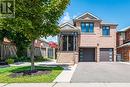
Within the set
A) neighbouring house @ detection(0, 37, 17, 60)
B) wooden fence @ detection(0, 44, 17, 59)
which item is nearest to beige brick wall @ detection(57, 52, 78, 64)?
neighbouring house @ detection(0, 37, 17, 60)

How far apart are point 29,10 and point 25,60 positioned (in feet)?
72.0

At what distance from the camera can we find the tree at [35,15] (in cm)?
2178

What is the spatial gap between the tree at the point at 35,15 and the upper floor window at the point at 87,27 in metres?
21.6

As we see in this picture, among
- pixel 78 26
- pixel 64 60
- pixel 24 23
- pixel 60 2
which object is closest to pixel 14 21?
pixel 24 23

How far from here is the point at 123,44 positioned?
5009cm

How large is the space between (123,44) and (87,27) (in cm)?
853

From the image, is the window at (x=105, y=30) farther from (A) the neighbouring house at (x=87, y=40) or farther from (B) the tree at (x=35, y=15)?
(B) the tree at (x=35, y=15)

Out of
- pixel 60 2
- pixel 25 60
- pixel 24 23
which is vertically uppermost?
pixel 60 2

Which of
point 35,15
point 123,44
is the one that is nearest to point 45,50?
point 123,44

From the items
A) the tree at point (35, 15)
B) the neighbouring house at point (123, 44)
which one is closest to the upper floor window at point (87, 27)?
the neighbouring house at point (123, 44)

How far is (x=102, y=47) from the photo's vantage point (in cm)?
4597

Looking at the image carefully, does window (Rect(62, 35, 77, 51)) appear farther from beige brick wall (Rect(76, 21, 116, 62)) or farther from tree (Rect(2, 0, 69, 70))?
tree (Rect(2, 0, 69, 70))

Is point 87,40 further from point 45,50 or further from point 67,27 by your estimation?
point 45,50

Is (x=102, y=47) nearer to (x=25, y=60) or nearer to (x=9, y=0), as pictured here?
(x=25, y=60)
